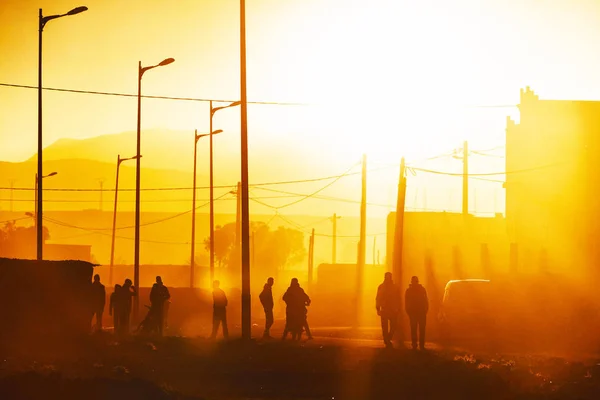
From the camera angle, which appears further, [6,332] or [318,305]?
[318,305]

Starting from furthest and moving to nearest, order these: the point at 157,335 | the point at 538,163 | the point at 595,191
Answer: the point at 538,163 < the point at 595,191 < the point at 157,335

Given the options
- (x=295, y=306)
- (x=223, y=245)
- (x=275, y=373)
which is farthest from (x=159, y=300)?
(x=223, y=245)

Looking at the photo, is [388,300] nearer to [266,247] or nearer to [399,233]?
[399,233]

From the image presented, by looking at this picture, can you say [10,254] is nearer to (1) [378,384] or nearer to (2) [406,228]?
(2) [406,228]

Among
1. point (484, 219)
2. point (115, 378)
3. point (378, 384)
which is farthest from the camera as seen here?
point (484, 219)

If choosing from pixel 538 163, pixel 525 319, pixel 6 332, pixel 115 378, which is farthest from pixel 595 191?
pixel 115 378

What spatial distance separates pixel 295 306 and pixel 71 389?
16.0 m

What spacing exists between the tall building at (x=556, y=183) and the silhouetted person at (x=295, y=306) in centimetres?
3435

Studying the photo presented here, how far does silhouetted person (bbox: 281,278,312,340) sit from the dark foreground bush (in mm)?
14421

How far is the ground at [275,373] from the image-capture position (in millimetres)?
17469

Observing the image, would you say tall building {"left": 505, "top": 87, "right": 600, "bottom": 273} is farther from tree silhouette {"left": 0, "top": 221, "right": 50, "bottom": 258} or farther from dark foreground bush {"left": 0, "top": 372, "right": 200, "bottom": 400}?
tree silhouette {"left": 0, "top": 221, "right": 50, "bottom": 258}

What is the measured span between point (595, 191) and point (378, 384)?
148 ft

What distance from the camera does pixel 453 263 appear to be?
72.9 metres

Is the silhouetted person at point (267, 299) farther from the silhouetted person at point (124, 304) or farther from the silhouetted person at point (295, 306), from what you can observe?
the silhouetted person at point (124, 304)
